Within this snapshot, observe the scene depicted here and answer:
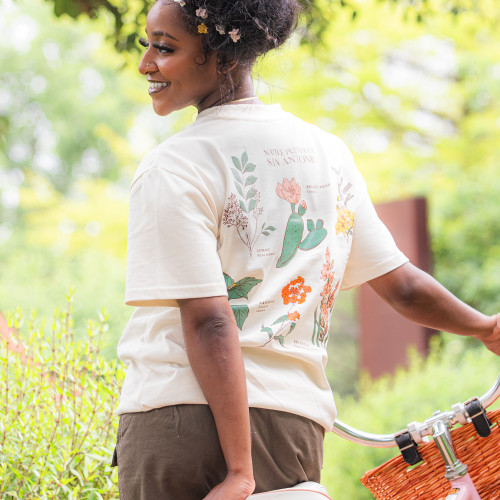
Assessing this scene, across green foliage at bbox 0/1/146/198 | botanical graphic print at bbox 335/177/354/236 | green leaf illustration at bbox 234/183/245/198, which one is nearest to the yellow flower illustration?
botanical graphic print at bbox 335/177/354/236

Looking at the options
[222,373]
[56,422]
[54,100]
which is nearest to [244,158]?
[222,373]

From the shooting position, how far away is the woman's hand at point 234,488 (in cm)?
112

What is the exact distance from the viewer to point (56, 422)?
5.81 feet

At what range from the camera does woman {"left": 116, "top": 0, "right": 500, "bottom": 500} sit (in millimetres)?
1156

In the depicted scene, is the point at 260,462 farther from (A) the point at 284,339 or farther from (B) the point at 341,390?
(B) the point at 341,390

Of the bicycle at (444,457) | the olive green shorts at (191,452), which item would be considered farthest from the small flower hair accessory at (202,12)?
the bicycle at (444,457)

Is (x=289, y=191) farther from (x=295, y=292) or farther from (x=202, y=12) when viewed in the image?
(x=202, y=12)

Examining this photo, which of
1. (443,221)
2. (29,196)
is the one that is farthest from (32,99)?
(443,221)

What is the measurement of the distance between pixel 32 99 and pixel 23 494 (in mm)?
12885

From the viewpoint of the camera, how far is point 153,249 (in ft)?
3.86

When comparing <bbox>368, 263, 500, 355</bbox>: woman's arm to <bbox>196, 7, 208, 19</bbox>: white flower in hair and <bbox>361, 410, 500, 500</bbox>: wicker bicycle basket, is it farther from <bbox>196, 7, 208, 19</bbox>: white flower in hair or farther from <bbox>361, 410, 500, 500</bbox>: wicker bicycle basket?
<bbox>196, 7, 208, 19</bbox>: white flower in hair

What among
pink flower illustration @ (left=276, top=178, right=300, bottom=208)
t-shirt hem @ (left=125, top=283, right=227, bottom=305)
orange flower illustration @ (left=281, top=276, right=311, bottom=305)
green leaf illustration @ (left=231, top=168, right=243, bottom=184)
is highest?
green leaf illustration @ (left=231, top=168, right=243, bottom=184)

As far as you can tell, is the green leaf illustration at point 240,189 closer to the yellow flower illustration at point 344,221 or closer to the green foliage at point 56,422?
the yellow flower illustration at point 344,221

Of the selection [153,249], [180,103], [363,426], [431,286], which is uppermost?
[180,103]
